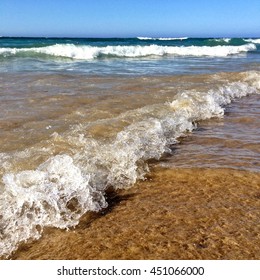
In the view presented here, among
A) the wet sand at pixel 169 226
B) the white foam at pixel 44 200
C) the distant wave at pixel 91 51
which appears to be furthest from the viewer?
the distant wave at pixel 91 51

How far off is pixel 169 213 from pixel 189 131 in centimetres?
267

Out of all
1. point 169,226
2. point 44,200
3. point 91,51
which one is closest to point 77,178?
point 44,200

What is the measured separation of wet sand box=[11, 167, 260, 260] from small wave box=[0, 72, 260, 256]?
126mm

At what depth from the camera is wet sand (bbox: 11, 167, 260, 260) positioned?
101 inches

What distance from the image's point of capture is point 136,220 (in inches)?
118

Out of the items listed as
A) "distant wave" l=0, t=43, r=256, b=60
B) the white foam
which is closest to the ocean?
the white foam

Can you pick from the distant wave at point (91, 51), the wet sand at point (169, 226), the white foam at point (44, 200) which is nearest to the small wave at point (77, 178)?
the white foam at point (44, 200)

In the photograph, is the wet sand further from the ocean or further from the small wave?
the small wave

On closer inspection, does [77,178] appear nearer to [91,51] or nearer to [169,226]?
[169,226]

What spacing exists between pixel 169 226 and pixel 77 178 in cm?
96

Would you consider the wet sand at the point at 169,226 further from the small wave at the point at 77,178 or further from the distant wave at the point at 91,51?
the distant wave at the point at 91,51

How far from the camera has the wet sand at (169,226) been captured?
2.57 meters

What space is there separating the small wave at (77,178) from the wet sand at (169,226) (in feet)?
0.41
